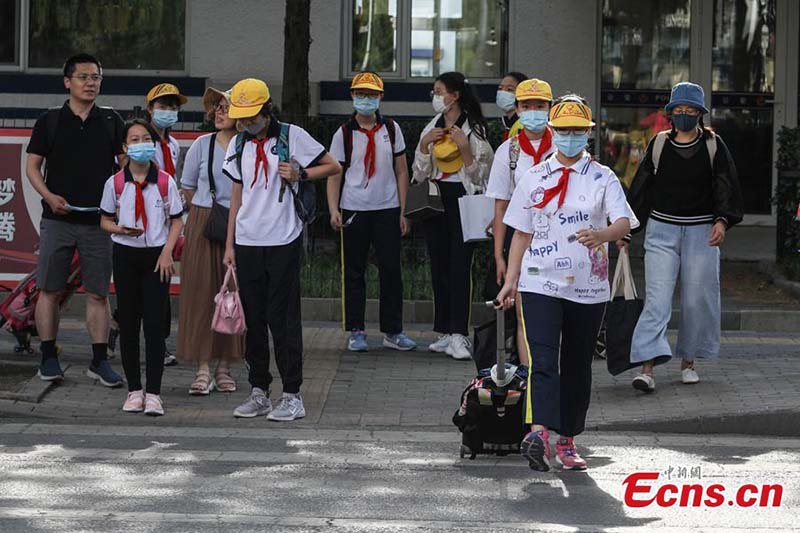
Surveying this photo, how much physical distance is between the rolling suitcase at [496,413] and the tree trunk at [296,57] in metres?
7.67

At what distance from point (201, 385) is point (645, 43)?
1030 centimetres

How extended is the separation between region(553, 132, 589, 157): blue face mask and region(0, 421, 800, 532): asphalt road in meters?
1.62

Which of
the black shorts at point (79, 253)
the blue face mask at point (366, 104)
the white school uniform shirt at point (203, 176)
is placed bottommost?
the black shorts at point (79, 253)

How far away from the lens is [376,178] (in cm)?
1166

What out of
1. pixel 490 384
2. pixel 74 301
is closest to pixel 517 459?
pixel 490 384

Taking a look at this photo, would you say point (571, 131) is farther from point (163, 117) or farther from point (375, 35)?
point (375, 35)

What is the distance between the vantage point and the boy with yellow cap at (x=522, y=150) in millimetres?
9586

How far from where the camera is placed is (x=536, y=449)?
26.2ft

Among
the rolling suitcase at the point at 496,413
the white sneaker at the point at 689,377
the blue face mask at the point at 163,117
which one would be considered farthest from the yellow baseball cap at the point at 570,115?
the blue face mask at the point at 163,117

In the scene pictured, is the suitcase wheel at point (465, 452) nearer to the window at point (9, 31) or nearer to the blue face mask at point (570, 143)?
the blue face mask at point (570, 143)

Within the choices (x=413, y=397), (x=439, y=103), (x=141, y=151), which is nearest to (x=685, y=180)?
(x=439, y=103)

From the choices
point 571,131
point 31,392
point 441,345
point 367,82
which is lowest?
point 31,392

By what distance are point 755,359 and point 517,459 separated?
3598 millimetres

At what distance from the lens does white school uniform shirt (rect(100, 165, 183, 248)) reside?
31.3ft
